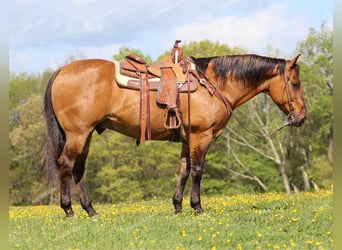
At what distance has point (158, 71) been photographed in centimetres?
952

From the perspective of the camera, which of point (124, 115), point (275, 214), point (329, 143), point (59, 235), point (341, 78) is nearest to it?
point (341, 78)

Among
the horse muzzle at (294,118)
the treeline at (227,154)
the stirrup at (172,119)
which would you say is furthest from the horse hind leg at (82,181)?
the treeline at (227,154)

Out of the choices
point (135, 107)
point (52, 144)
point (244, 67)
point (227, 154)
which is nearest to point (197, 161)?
point (135, 107)

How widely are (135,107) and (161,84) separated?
2.22 ft

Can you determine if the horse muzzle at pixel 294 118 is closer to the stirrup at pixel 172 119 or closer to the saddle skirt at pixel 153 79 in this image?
the saddle skirt at pixel 153 79

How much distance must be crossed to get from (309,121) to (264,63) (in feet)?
109

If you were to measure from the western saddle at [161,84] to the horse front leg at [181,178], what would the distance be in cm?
59

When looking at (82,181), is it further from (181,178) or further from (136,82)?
(136,82)

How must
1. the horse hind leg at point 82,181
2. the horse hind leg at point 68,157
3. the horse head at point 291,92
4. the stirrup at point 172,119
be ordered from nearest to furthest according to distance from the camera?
the horse hind leg at point 68,157
the stirrup at point 172,119
the horse hind leg at point 82,181
the horse head at point 291,92

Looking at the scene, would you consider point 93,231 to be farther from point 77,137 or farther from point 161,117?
point 161,117

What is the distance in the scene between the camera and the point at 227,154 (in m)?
40.3

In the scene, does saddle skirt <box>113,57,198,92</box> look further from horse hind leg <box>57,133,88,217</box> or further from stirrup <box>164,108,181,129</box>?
horse hind leg <box>57,133,88,217</box>

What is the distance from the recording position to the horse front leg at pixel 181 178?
9547mm

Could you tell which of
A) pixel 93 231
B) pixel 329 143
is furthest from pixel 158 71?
pixel 329 143
